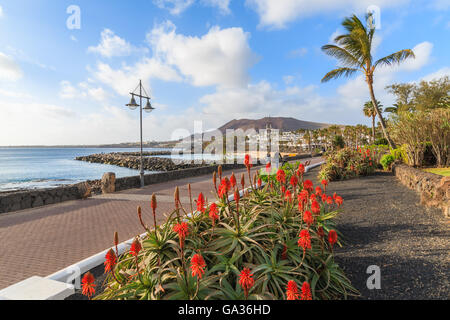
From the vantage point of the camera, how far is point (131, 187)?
1275 centimetres

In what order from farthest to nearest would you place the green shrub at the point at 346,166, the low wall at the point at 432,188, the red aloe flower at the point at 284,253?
the green shrub at the point at 346,166 → the low wall at the point at 432,188 → the red aloe flower at the point at 284,253

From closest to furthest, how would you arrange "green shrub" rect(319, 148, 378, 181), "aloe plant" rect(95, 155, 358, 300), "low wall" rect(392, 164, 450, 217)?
"aloe plant" rect(95, 155, 358, 300) → "low wall" rect(392, 164, 450, 217) → "green shrub" rect(319, 148, 378, 181)

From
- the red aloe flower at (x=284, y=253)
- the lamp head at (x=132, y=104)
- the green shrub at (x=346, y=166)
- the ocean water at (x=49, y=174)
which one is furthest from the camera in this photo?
the ocean water at (x=49, y=174)

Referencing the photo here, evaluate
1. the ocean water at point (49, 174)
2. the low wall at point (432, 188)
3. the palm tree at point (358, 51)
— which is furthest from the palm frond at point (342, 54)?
the ocean water at point (49, 174)

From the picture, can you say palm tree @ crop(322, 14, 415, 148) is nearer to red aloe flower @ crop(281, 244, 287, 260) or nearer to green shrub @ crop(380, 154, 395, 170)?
green shrub @ crop(380, 154, 395, 170)

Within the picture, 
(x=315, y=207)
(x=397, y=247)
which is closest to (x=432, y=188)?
(x=397, y=247)

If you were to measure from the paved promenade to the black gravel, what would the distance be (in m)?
4.34

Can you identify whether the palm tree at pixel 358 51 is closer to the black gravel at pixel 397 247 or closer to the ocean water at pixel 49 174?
the black gravel at pixel 397 247

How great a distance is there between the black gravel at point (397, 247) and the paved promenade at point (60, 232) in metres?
4.34

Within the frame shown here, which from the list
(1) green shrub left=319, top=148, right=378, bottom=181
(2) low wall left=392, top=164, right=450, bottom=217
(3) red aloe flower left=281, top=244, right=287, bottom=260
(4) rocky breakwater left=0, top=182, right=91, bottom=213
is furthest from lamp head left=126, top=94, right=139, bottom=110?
(2) low wall left=392, top=164, right=450, bottom=217

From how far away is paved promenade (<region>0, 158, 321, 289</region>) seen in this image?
407 cm

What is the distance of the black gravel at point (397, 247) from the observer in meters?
2.60

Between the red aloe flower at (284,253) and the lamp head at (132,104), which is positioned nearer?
the red aloe flower at (284,253)
